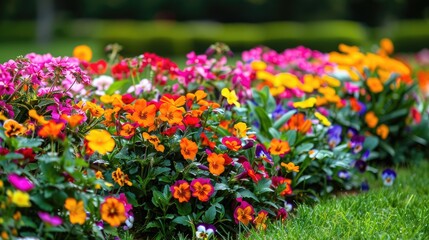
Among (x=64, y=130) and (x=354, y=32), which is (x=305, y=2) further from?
(x=64, y=130)

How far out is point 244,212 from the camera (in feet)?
8.65

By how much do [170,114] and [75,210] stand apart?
68 cm

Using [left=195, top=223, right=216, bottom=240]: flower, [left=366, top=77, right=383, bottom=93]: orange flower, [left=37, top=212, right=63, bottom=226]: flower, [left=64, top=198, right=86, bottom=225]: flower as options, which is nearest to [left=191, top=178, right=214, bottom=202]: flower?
[left=195, top=223, right=216, bottom=240]: flower

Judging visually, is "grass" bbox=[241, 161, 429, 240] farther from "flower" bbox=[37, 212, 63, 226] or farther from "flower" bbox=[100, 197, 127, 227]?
"flower" bbox=[37, 212, 63, 226]

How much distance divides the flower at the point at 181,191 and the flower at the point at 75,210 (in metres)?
0.51

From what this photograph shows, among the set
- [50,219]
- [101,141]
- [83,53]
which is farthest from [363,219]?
[83,53]

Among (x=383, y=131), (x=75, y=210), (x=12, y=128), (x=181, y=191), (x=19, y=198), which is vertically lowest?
(x=383, y=131)

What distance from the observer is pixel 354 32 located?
627 inches

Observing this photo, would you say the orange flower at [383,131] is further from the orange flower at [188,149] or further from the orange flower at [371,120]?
the orange flower at [188,149]

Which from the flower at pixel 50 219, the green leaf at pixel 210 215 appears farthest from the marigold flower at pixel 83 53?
the flower at pixel 50 219

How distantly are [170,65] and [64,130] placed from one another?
1087 mm

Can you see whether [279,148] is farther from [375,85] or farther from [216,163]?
[375,85]

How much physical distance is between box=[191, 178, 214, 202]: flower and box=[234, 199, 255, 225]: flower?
0.17 m

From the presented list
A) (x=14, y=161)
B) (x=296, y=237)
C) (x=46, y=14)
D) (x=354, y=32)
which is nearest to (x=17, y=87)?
(x=14, y=161)
